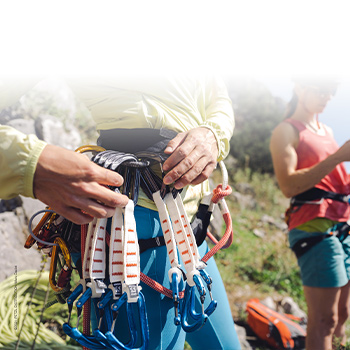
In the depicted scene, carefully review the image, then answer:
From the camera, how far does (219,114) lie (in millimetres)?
1506

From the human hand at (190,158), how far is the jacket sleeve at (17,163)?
0.41 m

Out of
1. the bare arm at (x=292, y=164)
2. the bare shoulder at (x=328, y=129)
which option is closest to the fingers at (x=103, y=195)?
the bare arm at (x=292, y=164)

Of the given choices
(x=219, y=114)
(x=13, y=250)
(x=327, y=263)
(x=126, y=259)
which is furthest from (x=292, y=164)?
(x=13, y=250)

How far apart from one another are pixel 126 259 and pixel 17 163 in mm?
425

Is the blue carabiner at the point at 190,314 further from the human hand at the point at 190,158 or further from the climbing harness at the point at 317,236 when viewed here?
the climbing harness at the point at 317,236

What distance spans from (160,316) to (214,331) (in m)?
0.34

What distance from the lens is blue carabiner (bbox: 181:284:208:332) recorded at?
1137 millimetres

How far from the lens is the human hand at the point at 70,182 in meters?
0.92

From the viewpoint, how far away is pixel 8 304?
293 cm

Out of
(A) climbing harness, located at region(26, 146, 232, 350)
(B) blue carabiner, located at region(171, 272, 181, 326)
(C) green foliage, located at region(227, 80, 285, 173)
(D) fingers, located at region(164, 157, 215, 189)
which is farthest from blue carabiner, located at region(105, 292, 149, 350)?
(C) green foliage, located at region(227, 80, 285, 173)

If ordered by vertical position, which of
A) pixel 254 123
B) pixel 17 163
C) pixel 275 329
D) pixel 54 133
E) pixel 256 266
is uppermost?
pixel 17 163

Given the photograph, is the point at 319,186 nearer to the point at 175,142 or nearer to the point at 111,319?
the point at 175,142

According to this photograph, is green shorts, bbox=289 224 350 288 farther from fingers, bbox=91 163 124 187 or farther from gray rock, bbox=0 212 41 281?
gray rock, bbox=0 212 41 281

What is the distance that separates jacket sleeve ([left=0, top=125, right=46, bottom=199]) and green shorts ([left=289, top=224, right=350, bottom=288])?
7.75 ft
